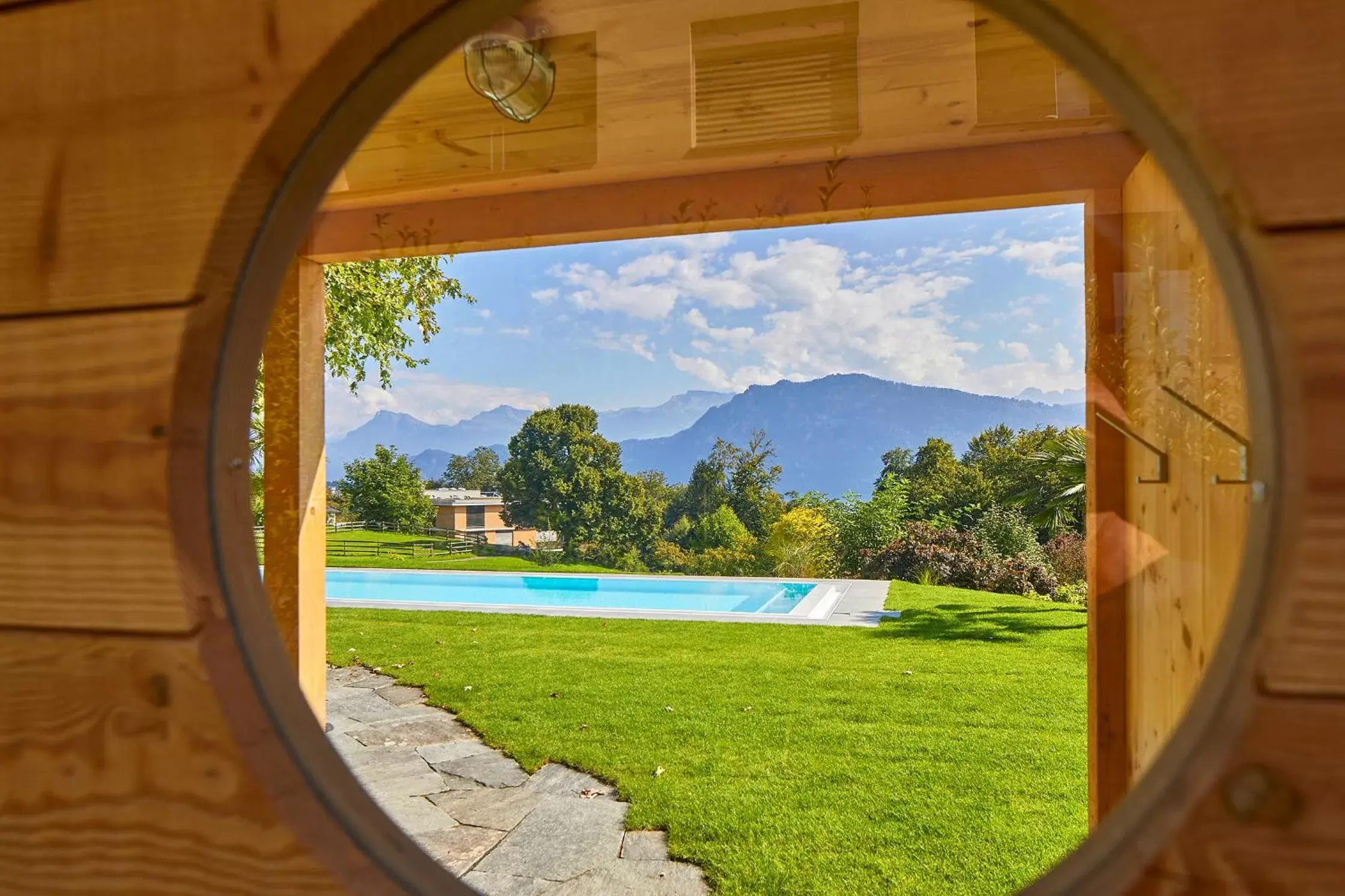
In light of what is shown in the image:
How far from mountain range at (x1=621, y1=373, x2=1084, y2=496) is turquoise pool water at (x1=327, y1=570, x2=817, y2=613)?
71cm

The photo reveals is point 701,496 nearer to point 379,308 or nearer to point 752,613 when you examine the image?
point 752,613

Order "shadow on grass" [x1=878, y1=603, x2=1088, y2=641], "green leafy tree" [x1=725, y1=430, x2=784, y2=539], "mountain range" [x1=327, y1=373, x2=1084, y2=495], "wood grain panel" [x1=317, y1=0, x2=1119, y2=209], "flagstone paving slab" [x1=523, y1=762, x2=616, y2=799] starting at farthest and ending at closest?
"green leafy tree" [x1=725, y1=430, x2=784, y2=539]
"mountain range" [x1=327, y1=373, x2=1084, y2=495]
"shadow on grass" [x1=878, y1=603, x2=1088, y2=641]
"flagstone paving slab" [x1=523, y1=762, x2=616, y2=799]
"wood grain panel" [x1=317, y1=0, x2=1119, y2=209]

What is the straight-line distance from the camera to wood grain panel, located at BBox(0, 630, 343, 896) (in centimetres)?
30

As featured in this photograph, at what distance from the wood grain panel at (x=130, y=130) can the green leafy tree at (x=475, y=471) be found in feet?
13.4

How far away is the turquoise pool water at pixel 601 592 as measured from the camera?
464cm

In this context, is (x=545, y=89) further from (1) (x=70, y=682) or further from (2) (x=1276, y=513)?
(2) (x=1276, y=513)

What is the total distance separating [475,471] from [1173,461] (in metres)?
4.11

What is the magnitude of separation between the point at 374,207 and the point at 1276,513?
219cm

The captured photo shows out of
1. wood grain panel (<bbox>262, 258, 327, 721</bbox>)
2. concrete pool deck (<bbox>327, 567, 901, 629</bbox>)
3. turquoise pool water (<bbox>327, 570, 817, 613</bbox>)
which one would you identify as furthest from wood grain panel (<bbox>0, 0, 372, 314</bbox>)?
turquoise pool water (<bbox>327, 570, 817, 613</bbox>)

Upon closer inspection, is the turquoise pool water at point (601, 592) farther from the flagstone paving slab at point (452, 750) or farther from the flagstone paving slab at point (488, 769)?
the flagstone paving slab at point (488, 769)

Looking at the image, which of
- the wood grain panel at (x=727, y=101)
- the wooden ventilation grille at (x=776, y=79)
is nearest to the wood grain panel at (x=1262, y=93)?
the wood grain panel at (x=727, y=101)

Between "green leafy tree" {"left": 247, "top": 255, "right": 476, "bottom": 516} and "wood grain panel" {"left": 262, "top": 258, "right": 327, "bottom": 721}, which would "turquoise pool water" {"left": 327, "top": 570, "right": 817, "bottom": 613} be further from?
"wood grain panel" {"left": 262, "top": 258, "right": 327, "bottom": 721}

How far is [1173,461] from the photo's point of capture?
1.32m

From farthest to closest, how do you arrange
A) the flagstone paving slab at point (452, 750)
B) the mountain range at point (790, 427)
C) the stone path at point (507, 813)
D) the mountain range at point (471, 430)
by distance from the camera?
1. the mountain range at point (790, 427)
2. the mountain range at point (471, 430)
3. the flagstone paving slab at point (452, 750)
4. the stone path at point (507, 813)
